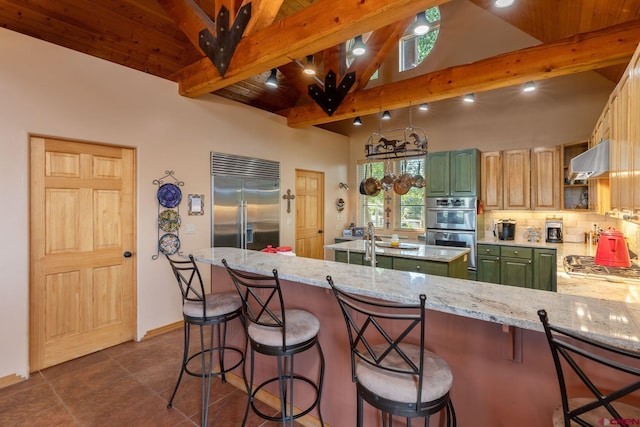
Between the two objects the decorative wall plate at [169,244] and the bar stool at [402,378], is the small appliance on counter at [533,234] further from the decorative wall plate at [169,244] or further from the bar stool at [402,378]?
the decorative wall plate at [169,244]

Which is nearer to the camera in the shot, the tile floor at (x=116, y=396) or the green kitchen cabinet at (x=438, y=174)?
the tile floor at (x=116, y=396)

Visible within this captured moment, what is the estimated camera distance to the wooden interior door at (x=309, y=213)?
221 inches

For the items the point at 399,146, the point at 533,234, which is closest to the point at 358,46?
the point at 399,146

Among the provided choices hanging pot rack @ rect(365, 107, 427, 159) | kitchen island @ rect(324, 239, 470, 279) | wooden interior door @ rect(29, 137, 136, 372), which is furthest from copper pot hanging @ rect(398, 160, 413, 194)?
wooden interior door @ rect(29, 137, 136, 372)

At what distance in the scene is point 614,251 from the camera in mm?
2379

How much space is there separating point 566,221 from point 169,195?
5572 millimetres

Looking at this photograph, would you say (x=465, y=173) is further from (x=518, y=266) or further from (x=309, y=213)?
(x=309, y=213)

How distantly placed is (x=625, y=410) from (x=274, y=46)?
10.2ft

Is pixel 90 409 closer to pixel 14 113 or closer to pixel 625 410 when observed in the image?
pixel 14 113

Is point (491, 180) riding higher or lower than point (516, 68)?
lower

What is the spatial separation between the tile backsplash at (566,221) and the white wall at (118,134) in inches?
140

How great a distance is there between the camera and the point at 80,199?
3.08m

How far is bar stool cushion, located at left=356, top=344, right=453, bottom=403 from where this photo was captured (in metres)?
1.19

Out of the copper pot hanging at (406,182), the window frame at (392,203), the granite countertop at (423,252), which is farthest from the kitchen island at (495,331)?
the window frame at (392,203)
